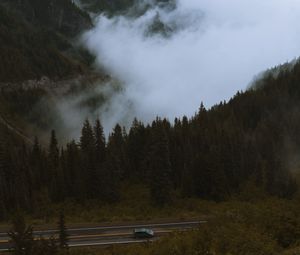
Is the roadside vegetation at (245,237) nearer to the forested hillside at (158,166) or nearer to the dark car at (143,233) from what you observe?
the dark car at (143,233)

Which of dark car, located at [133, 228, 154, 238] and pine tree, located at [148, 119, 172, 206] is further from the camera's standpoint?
pine tree, located at [148, 119, 172, 206]

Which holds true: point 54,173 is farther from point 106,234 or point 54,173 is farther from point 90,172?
point 106,234

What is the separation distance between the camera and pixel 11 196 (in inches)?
3076

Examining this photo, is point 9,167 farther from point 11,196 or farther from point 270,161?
point 270,161

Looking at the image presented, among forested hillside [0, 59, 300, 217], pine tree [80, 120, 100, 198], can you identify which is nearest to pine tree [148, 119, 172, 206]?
forested hillside [0, 59, 300, 217]

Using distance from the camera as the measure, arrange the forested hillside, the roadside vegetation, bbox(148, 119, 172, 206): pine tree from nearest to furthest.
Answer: the roadside vegetation
bbox(148, 119, 172, 206): pine tree
the forested hillside

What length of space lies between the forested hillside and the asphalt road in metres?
14.1

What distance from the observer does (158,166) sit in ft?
261

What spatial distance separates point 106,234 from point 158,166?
75.1 ft

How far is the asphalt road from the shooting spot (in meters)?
55.3

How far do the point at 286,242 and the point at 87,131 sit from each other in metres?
71.5

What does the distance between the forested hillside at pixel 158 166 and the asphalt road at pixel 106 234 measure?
1415 centimetres

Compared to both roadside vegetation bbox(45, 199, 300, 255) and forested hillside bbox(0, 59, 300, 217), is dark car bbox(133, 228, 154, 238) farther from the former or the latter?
forested hillside bbox(0, 59, 300, 217)

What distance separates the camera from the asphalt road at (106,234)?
55.3m
